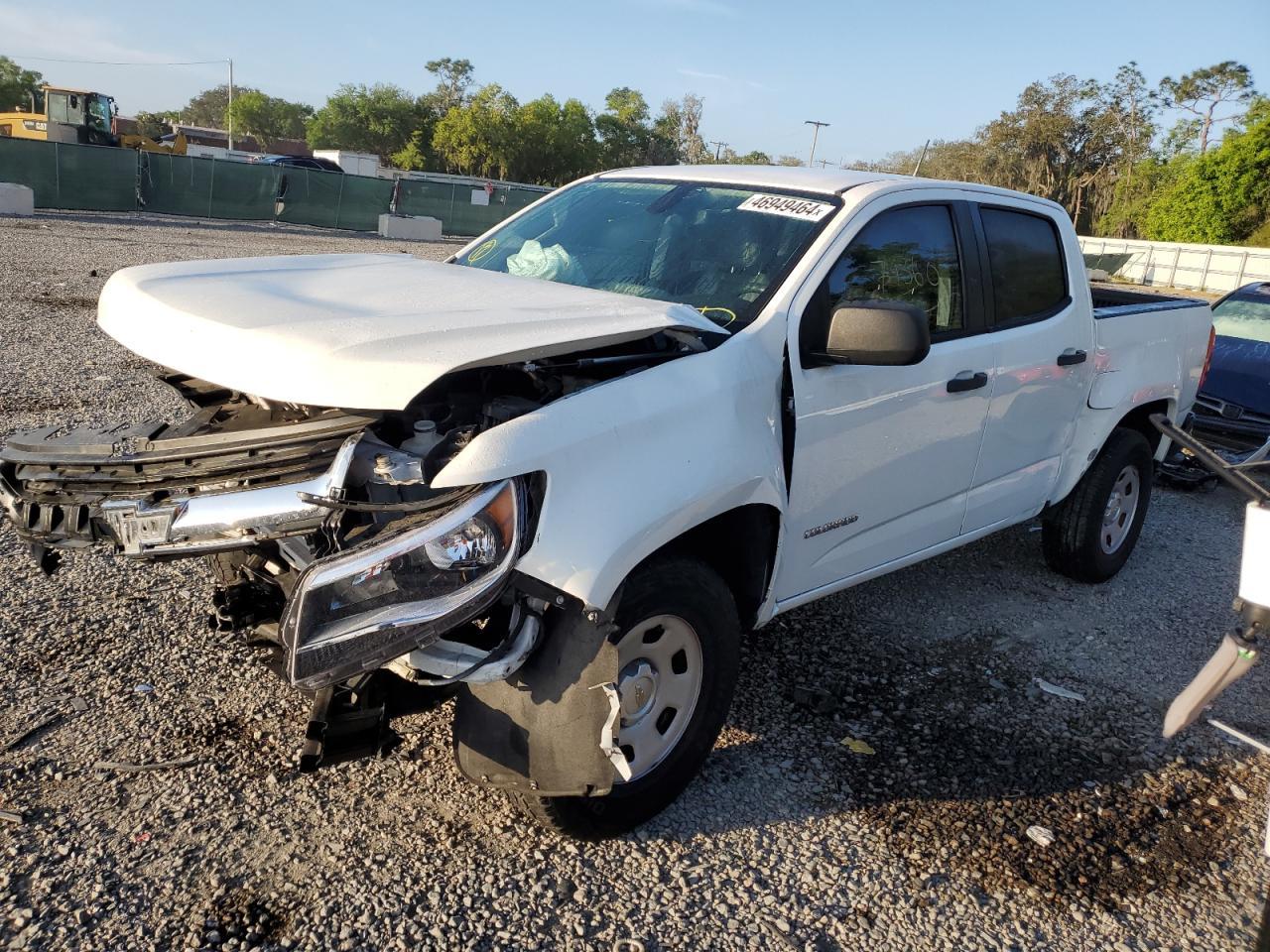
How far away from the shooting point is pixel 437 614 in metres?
2.27

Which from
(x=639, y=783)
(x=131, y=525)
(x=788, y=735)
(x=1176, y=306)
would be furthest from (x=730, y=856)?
(x=1176, y=306)

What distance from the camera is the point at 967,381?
3816 millimetres

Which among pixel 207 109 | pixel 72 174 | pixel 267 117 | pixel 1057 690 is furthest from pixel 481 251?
pixel 207 109

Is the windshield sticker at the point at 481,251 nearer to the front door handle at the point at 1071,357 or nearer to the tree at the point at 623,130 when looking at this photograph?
the front door handle at the point at 1071,357

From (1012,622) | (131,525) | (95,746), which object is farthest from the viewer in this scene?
(1012,622)

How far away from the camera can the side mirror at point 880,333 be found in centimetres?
300

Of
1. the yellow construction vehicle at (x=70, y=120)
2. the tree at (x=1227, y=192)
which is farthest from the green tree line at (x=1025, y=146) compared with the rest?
the yellow construction vehicle at (x=70, y=120)

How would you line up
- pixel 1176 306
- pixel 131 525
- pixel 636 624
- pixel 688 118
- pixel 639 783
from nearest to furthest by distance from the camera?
1. pixel 131 525
2. pixel 636 624
3. pixel 639 783
4. pixel 1176 306
5. pixel 688 118

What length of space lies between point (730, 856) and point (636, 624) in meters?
0.83

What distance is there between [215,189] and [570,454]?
27.9 meters

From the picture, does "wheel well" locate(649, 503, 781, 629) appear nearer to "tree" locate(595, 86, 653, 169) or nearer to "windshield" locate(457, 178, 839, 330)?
"windshield" locate(457, 178, 839, 330)

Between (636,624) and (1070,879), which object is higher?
(636,624)

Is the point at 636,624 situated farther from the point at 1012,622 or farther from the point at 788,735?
the point at 1012,622

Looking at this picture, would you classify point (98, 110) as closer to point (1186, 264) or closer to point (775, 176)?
point (775, 176)
